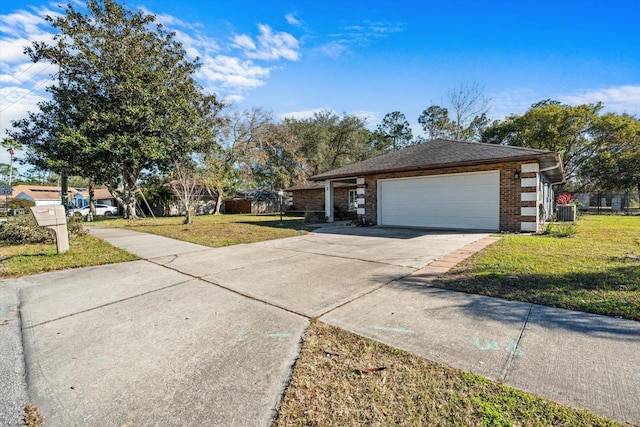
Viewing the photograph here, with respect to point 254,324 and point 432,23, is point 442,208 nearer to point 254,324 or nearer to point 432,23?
point 432,23

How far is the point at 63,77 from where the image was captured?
17.0 meters

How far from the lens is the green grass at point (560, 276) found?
3254mm

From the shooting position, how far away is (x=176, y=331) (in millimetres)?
2891

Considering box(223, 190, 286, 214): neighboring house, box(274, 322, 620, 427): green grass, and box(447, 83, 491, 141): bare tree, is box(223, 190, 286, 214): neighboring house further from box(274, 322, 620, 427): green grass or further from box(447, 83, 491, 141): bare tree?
box(274, 322, 620, 427): green grass

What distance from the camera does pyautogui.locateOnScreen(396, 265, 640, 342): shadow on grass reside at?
275cm

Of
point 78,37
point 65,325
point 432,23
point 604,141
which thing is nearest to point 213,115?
point 78,37

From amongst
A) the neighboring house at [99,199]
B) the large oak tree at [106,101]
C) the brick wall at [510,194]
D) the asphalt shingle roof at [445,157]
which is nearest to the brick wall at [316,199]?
the asphalt shingle roof at [445,157]

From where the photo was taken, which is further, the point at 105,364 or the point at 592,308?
the point at 592,308

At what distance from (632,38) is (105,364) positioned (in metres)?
18.7

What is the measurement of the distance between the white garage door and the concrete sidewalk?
6.33 metres

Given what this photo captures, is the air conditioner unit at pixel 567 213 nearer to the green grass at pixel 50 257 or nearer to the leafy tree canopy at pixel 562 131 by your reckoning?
the leafy tree canopy at pixel 562 131

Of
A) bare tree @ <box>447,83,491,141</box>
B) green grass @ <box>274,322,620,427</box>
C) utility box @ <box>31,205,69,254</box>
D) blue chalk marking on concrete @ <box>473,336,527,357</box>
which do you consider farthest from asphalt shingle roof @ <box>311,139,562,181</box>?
bare tree @ <box>447,83,491,141</box>

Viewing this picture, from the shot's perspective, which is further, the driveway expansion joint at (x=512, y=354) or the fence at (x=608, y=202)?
the fence at (x=608, y=202)

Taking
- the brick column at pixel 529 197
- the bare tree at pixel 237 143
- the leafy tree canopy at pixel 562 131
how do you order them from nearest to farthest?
the brick column at pixel 529 197 < the leafy tree canopy at pixel 562 131 < the bare tree at pixel 237 143
